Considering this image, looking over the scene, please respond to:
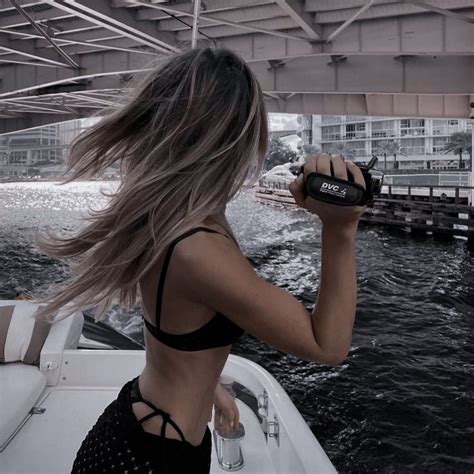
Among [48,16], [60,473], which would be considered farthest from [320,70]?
[60,473]

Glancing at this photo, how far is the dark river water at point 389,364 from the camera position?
5.80 meters

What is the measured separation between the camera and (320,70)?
649 inches

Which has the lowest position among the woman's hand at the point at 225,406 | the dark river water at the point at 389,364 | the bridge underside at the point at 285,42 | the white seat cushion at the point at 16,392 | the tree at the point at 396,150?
the dark river water at the point at 389,364

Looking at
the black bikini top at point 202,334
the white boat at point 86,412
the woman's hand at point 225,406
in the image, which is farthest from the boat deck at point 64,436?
the black bikini top at point 202,334

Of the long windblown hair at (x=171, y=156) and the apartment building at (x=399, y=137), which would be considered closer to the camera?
the long windblown hair at (x=171, y=156)

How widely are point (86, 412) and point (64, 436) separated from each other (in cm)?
27

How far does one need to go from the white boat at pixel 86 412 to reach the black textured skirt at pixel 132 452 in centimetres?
90

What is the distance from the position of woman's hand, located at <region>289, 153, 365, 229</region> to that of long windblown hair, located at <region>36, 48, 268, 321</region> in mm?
177

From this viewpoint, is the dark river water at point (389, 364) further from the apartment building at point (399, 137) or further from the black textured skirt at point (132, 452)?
the apartment building at point (399, 137)

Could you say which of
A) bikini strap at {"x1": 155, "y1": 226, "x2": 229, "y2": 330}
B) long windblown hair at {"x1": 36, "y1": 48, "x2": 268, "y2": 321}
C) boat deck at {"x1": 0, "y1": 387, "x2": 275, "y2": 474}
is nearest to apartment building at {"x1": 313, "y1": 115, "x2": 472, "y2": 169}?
boat deck at {"x1": 0, "y1": 387, "x2": 275, "y2": 474}

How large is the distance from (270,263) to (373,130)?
3615 centimetres

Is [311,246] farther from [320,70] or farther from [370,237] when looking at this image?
[320,70]

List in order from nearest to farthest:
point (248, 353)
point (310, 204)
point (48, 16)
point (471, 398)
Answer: point (310, 204) → point (471, 398) → point (248, 353) → point (48, 16)

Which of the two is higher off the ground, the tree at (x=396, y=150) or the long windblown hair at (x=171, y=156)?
the tree at (x=396, y=150)
